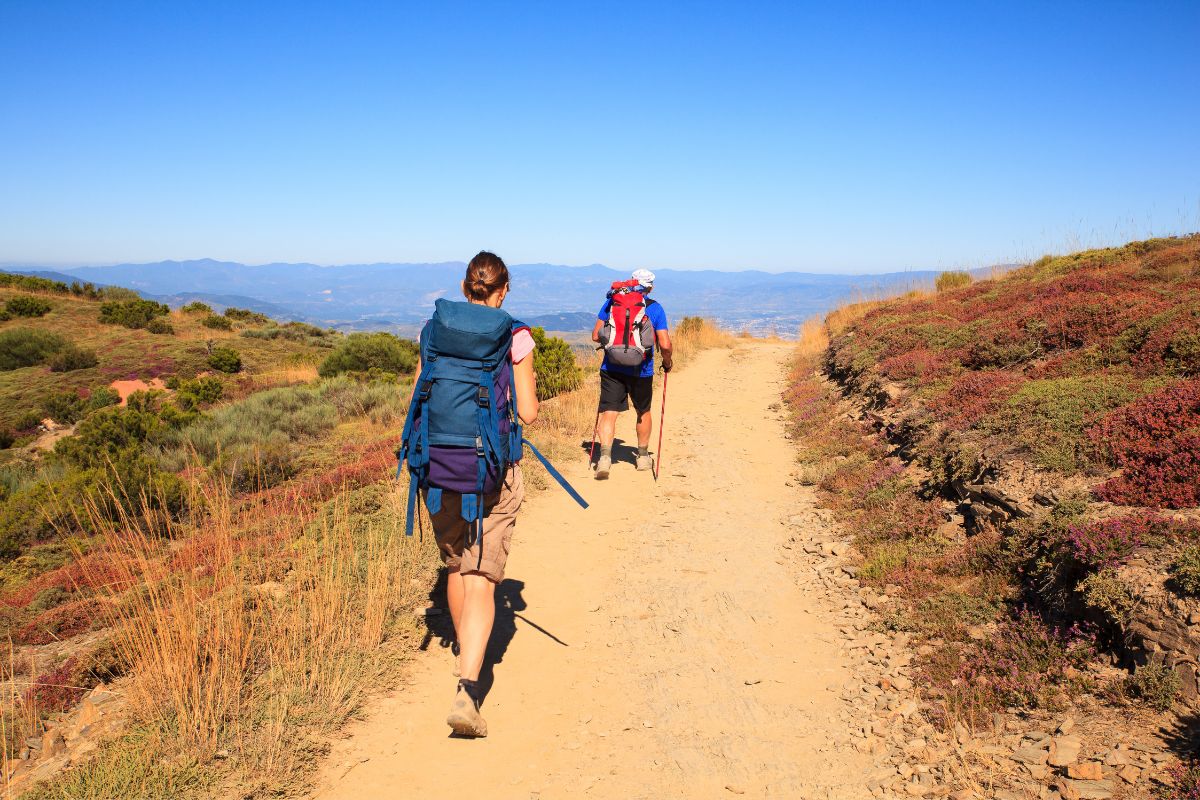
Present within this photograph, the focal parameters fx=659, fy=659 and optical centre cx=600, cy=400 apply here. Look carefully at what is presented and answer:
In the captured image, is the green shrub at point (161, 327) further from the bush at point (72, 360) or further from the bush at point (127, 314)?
the bush at point (72, 360)

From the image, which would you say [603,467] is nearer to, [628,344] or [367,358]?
[628,344]

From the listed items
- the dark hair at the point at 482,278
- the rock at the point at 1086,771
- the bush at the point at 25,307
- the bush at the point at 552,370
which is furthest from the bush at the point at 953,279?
the bush at the point at 25,307

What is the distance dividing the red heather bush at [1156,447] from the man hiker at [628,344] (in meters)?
4.10

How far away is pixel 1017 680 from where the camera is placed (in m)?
3.67

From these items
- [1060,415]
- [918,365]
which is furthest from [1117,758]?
[918,365]

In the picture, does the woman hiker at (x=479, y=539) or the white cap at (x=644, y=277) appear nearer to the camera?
the woman hiker at (x=479, y=539)

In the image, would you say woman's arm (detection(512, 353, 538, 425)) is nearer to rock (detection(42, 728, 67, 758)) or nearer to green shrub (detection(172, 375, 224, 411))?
rock (detection(42, 728, 67, 758))

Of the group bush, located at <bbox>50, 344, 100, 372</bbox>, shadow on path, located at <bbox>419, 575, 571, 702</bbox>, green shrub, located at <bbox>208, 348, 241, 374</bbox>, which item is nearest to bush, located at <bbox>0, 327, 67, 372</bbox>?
bush, located at <bbox>50, 344, 100, 372</bbox>

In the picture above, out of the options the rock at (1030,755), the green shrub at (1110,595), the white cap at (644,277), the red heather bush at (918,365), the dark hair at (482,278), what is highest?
the white cap at (644,277)

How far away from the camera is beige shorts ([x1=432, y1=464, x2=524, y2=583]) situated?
3570mm

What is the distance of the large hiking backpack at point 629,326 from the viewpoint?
7602mm

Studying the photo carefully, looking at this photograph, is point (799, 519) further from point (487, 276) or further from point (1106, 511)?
point (487, 276)

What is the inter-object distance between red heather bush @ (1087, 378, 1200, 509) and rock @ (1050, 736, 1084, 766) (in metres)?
2.05

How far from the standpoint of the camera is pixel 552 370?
45.7 feet
